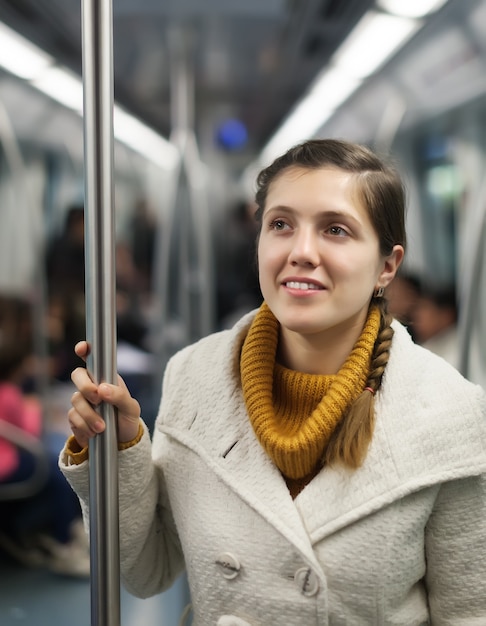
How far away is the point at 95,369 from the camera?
3.64ft

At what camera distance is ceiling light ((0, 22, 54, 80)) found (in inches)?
138

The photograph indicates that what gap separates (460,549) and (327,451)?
0.25 meters

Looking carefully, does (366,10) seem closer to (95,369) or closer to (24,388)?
(24,388)

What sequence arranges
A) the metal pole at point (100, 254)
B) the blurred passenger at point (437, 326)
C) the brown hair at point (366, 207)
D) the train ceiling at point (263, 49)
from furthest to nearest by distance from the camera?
the train ceiling at point (263, 49)
the blurred passenger at point (437, 326)
the brown hair at point (366, 207)
the metal pole at point (100, 254)

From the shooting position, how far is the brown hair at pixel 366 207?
1188mm

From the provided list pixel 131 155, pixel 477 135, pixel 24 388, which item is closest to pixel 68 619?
pixel 24 388

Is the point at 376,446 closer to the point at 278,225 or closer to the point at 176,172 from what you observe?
the point at 278,225

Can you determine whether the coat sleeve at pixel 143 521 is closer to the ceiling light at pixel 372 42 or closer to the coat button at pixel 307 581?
the coat button at pixel 307 581

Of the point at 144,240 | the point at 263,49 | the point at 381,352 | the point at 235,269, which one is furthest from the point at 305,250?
the point at 235,269

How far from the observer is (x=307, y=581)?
117 cm

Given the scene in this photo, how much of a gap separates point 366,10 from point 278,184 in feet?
8.89

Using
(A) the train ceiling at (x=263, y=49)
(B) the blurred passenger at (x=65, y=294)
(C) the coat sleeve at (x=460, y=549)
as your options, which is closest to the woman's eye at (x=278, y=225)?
(C) the coat sleeve at (x=460, y=549)

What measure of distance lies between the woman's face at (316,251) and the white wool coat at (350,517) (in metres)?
0.16

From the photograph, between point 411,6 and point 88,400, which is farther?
point 411,6
